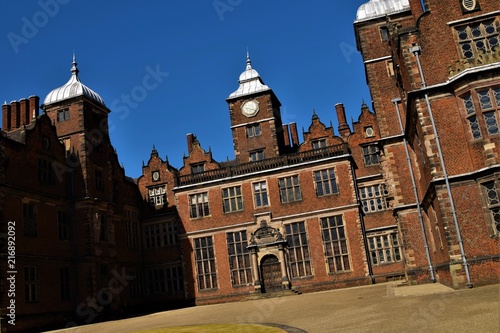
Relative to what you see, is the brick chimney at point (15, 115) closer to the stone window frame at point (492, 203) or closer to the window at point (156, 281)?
the window at point (156, 281)

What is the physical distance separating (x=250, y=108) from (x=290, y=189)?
850cm

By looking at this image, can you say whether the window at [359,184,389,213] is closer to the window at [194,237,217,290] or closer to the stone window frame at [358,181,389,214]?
the stone window frame at [358,181,389,214]

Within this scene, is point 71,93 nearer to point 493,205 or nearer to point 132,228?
point 132,228

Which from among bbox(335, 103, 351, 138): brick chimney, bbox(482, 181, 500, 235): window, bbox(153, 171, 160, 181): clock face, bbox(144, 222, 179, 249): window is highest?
bbox(335, 103, 351, 138): brick chimney

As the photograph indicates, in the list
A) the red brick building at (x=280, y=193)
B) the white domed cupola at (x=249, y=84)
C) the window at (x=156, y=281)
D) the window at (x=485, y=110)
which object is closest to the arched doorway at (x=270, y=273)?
the red brick building at (x=280, y=193)

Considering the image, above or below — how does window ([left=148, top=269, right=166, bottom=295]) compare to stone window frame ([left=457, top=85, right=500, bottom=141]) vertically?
below

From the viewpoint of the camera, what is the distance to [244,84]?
38.6 metres

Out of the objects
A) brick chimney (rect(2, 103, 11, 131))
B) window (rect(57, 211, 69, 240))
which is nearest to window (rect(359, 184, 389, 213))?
window (rect(57, 211, 69, 240))

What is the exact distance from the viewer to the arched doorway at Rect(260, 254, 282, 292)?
31266 millimetres

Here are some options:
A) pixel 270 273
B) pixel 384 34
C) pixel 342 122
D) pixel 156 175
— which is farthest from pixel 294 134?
pixel 384 34

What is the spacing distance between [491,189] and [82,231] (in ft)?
74.0

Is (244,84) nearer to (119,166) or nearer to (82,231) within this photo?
(119,166)

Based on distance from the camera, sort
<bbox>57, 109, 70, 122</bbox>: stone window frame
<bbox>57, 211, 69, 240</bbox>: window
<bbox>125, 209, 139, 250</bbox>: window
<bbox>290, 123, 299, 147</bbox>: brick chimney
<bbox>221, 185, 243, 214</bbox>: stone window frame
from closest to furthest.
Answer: <bbox>57, 211, 69, 240</bbox>: window < <bbox>57, 109, 70, 122</bbox>: stone window frame < <bbox>221, 185, 243, 214</bbox>: stone window frame < <bbox>125, 209, 139, 250</bbox>: window < <bbox>290, 123, 299, 147</bbox>: brick chimney

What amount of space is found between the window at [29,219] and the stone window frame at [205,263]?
12.1 metres
